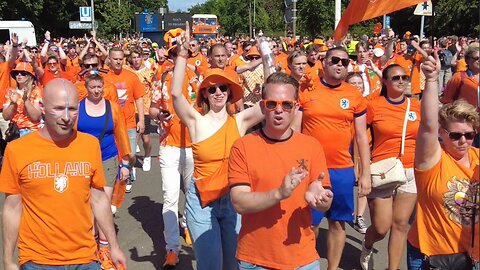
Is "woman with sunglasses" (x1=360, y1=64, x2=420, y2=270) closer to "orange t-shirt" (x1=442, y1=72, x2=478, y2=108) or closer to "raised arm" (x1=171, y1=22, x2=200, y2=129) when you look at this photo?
"orange t-shirt" (x1=442, y1=72, x2=478, y2=108)

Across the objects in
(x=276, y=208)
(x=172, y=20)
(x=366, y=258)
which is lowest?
(x=366, y=258)

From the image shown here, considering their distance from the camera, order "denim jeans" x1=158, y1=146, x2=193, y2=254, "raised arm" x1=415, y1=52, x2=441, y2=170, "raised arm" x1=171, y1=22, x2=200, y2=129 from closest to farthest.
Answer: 1. "raised arm" x1=415, y1=52, x2=441, y2=170
2. "raised arm" x1=171, y1=22, x2=200, y2=129
3. "denim jeans" x1=158, y1=146, x2=193, y2=254

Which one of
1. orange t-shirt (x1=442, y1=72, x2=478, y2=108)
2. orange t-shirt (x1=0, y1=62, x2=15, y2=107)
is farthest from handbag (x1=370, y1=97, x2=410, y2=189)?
orange t-shirt (x1=0, y1=62, x2=15, y2=107)

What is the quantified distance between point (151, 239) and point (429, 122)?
420 centimetres

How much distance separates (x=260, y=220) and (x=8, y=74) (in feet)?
23.8

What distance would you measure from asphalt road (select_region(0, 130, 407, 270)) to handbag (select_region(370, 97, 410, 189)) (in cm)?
103

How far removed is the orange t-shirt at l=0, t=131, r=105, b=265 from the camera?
A: 340cm

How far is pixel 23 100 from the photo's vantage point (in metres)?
7.45

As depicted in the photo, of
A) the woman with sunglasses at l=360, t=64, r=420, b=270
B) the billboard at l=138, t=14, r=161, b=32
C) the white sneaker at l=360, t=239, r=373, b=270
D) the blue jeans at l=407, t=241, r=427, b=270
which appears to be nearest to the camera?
the blue jeans at l=407, t=241, r=427, b=270

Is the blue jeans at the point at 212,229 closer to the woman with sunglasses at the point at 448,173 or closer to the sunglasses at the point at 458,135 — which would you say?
the woman with sunglasses at the point at 448,173

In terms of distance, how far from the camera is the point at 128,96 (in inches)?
320

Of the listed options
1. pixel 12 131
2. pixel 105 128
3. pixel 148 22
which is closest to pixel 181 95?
pixel 105 128

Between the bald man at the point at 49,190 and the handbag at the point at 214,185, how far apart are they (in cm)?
101

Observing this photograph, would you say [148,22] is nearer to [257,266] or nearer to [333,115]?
[333,115]
